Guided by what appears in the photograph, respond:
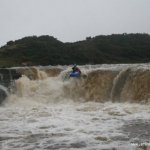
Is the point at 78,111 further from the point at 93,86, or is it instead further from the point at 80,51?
the point at 80,51

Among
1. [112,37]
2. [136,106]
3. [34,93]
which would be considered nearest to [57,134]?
[136,106]

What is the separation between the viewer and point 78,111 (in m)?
15.1

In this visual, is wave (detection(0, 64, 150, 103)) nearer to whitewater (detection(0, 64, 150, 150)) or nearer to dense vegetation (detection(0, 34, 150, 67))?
whitewater (detection(0, 64, 150, 150))

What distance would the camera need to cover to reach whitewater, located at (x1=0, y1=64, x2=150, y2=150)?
9.69 meters

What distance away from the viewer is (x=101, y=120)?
41.2ft

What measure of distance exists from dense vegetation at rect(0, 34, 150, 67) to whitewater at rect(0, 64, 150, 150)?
21.6 meters

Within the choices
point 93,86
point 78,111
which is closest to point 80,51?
point 93,86

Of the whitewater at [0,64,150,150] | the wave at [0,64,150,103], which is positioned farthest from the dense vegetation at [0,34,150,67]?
the whitewater at [0,64,150,150]

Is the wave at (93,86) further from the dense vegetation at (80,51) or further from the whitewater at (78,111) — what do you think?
the dense vegetation at (80,51)

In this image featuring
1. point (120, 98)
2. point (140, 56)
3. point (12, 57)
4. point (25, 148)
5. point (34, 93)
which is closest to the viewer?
point (25, 148)

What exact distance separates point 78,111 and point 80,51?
127ft

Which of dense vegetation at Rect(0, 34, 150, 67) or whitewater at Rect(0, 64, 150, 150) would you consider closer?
whitewater at Rect(0, 64, 150, 150)

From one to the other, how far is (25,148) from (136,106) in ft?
23.7

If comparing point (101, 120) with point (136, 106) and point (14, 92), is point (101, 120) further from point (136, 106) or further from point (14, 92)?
point (14, 92)
